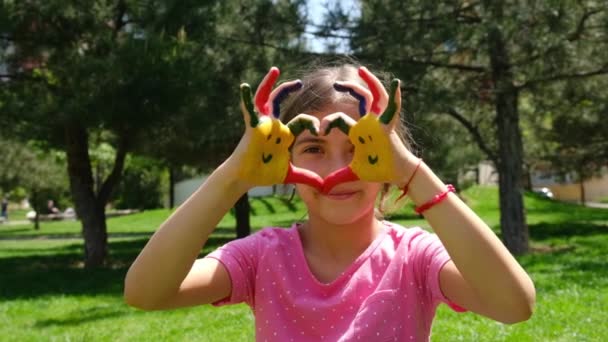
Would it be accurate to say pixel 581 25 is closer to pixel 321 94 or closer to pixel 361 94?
pixel 321 94

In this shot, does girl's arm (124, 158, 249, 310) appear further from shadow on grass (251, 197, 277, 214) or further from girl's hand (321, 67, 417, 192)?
shadow on grass (251, 197, 277, 214)

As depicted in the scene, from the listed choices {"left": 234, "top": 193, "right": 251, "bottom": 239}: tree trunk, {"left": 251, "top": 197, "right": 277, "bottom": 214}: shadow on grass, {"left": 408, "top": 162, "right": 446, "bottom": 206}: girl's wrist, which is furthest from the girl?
{"left": 251, "top": 197, "right": 277, "bottom": 214}: shadow on grass

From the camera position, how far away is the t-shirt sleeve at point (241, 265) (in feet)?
5.79

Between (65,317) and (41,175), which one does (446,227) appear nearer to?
(65,317)

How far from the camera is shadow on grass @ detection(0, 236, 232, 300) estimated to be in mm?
8188

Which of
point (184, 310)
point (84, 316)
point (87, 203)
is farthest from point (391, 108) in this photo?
point (87, 203)

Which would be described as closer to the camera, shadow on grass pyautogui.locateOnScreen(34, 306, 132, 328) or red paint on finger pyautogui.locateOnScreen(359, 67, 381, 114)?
red paint on finger pyautogui.locateOnScreen(359, 67, 381, 114)

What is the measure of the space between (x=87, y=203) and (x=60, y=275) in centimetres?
118

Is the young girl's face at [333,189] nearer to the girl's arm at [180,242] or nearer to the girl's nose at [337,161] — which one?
the girl's nose at [337,161]

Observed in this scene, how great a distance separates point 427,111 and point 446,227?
22.8ft

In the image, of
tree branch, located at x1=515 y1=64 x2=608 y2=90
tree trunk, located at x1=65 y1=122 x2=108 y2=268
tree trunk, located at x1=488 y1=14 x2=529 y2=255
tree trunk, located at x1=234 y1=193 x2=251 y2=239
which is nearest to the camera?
tree branch, located at x1=515 y1=64 x2=608 y2=90

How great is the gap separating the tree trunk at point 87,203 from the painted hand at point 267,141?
8.99 meters

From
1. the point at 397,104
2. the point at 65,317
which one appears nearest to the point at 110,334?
the point at 65,317

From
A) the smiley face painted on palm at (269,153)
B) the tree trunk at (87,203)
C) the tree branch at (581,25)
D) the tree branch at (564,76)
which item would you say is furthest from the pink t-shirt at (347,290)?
the tree trunk at (87,203)
